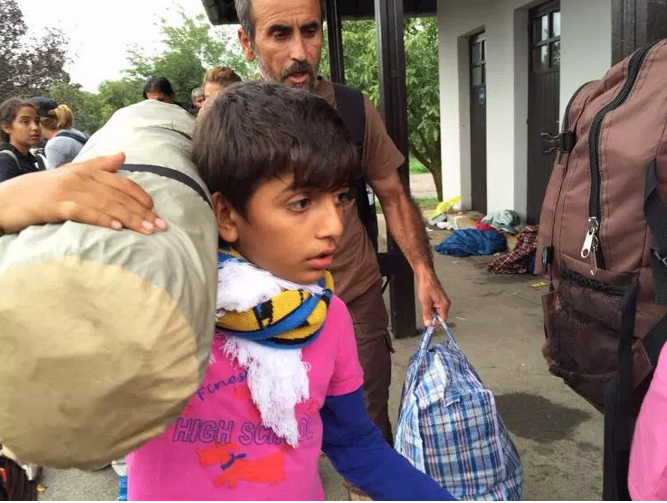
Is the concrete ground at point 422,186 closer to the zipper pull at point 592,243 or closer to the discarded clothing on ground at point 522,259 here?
the discarded clothing on ground at point 522,259

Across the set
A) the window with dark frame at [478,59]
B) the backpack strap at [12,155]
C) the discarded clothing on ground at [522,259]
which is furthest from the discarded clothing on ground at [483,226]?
the backpack strap at [12,155]

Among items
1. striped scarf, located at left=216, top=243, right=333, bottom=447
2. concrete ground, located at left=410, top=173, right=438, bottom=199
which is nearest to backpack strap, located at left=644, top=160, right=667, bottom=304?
striped scarf, located at left=216, top=243, right=333, bottom=447

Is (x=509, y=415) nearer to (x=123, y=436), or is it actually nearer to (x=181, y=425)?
(x=181, y=425)

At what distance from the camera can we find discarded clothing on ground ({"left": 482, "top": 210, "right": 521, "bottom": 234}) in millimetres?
6755

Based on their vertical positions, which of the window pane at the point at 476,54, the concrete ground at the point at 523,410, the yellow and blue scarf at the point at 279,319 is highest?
the window pane at the point at 476,54

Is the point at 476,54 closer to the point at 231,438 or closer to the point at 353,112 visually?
the point at 353,112

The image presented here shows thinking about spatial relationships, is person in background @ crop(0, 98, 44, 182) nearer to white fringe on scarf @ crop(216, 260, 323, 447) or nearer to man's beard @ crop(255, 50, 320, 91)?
man's beard @ crop(255, 50, 320, 91)

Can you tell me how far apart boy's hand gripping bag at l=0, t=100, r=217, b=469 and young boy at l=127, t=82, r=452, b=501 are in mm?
308

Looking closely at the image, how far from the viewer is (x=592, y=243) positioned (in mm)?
1492

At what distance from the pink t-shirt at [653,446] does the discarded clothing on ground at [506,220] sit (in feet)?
18.2

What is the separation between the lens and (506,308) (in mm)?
4949

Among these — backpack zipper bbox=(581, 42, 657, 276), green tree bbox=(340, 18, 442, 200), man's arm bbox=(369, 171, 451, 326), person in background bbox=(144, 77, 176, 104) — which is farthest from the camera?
green tree bbox=(340, 18, 442, 200)

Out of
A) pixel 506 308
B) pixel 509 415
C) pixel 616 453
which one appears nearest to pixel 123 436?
pixel 616 453

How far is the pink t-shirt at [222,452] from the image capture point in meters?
1.01
